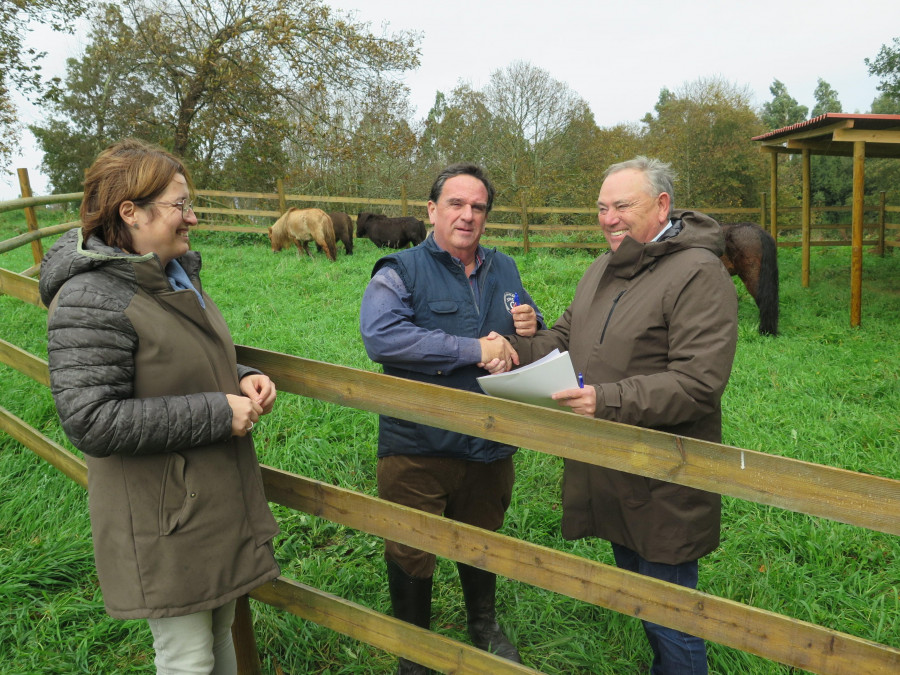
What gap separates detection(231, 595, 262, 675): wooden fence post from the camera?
2.22 m

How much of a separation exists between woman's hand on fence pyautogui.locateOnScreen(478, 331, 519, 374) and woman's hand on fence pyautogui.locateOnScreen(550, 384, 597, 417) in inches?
18.3

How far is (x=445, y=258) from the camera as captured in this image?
2.41 m

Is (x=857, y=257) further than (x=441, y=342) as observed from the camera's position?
Yes

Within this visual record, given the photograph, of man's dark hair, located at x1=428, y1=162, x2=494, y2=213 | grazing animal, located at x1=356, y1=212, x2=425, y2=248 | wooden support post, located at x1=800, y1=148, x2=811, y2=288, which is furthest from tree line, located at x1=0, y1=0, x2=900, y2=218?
man's dark hair, located at x1=428, y1=162, x2=494, y2=213

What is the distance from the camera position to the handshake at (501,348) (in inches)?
89.8

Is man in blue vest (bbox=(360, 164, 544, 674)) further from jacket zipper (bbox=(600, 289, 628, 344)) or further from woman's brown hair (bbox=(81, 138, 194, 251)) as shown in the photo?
woman's brown hair (bbox=(81, 138, 194, 251))

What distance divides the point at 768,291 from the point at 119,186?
8.00 m

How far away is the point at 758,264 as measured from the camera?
8.70 m

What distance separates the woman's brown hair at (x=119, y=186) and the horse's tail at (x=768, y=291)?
25.9 feet

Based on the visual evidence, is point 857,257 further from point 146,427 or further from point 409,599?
point 146,427

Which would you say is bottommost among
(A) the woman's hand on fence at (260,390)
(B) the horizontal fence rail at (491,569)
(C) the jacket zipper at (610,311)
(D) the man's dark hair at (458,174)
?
(B) the horizontal fence rail at (491,569)

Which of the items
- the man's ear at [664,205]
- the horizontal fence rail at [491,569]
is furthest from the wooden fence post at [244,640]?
the man's ear at [664,205]

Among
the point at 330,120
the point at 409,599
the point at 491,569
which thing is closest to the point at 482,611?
the point at 409,599

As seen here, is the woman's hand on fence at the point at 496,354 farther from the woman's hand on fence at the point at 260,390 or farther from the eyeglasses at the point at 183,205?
the eyeglasses at the point at 183,205
